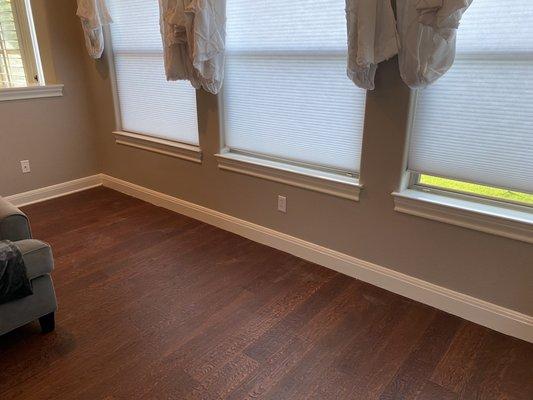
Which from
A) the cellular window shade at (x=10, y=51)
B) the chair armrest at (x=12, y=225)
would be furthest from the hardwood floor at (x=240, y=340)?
the cellular window shade at (x=10, y=51)

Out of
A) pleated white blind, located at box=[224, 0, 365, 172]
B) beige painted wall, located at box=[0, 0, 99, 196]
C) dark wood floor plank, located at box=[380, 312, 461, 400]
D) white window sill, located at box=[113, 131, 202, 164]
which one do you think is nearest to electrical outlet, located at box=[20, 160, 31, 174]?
beige painted wall, located at box=[0, 0, 99, 196]

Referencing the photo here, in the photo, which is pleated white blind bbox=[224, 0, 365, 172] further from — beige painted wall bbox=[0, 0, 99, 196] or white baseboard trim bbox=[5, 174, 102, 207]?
white baseboard trim bbox=[5, 174, 102, 207]

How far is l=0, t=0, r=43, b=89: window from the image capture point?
347cm

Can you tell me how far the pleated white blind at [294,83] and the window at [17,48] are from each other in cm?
212

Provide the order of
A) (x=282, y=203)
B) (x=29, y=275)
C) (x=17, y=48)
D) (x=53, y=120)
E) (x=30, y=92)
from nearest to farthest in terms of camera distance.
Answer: (x=29, y=275), (x=282, y=203), (x=30, y=92), (x=17, y=48), (x=53, y=120)

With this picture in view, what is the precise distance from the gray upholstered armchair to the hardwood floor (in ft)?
0.54

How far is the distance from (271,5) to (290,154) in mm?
893

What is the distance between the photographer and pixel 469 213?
1.98 meters

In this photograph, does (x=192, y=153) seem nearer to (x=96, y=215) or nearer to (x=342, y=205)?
(x=96, y=215)

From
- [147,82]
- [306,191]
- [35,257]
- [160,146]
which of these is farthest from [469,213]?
[147,82]

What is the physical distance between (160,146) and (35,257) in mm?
1776

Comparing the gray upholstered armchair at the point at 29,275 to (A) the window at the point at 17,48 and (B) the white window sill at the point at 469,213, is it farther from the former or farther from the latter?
(A) the window at the point at 17,48

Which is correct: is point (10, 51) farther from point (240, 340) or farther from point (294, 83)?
point (240, 340)

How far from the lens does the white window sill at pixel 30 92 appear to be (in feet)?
10.9
